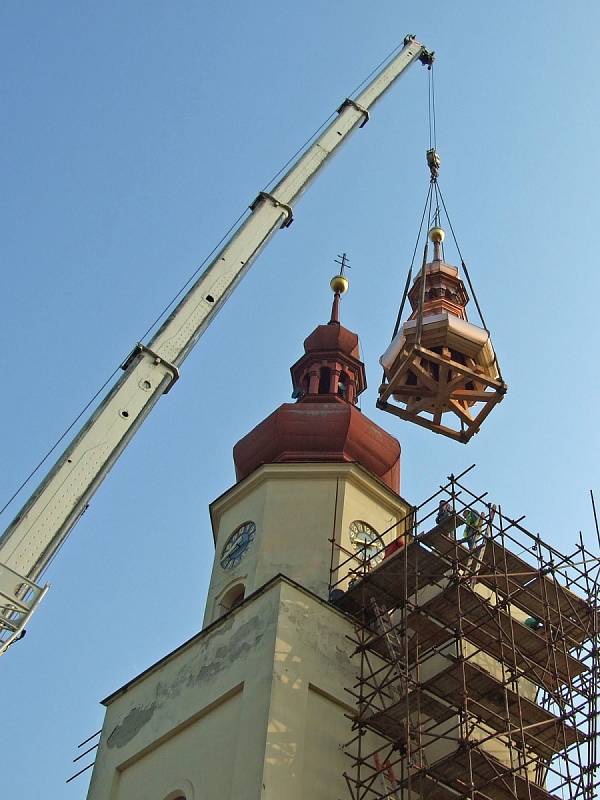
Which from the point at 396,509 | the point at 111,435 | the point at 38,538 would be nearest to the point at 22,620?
the point at 38,538

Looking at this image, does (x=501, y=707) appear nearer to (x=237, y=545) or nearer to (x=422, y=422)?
(x=422, y=422)

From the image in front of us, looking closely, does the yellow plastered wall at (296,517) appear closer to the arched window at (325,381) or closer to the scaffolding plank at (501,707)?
the scaffolding plank at (501,707)

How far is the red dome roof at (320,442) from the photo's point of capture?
92.1ft

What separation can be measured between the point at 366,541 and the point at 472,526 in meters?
3.31

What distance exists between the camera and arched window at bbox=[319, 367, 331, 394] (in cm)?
3174

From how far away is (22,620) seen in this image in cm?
1512

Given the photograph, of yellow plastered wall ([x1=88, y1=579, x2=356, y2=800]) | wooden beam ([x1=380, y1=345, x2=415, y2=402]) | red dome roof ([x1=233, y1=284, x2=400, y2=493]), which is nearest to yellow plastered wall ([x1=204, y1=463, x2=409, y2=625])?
red dome roof ([x1=233, y1=284, x2=400, y2=493])

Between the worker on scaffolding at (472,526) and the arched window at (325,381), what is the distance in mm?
8523

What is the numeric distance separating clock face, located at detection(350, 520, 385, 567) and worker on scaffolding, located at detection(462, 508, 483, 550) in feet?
7.32

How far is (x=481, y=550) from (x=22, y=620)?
1008cm

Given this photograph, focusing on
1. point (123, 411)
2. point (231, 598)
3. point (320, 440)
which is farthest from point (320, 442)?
point (123, 411)

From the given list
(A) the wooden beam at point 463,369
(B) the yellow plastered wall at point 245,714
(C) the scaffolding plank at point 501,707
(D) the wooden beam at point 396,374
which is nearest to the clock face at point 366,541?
(B) the yellow plastered wall at point 245,714

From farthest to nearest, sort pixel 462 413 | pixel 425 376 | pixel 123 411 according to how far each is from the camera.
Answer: pixel 462 413 < pixel 425 376 < pixel 123 411

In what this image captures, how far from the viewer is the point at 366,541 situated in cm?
2644
